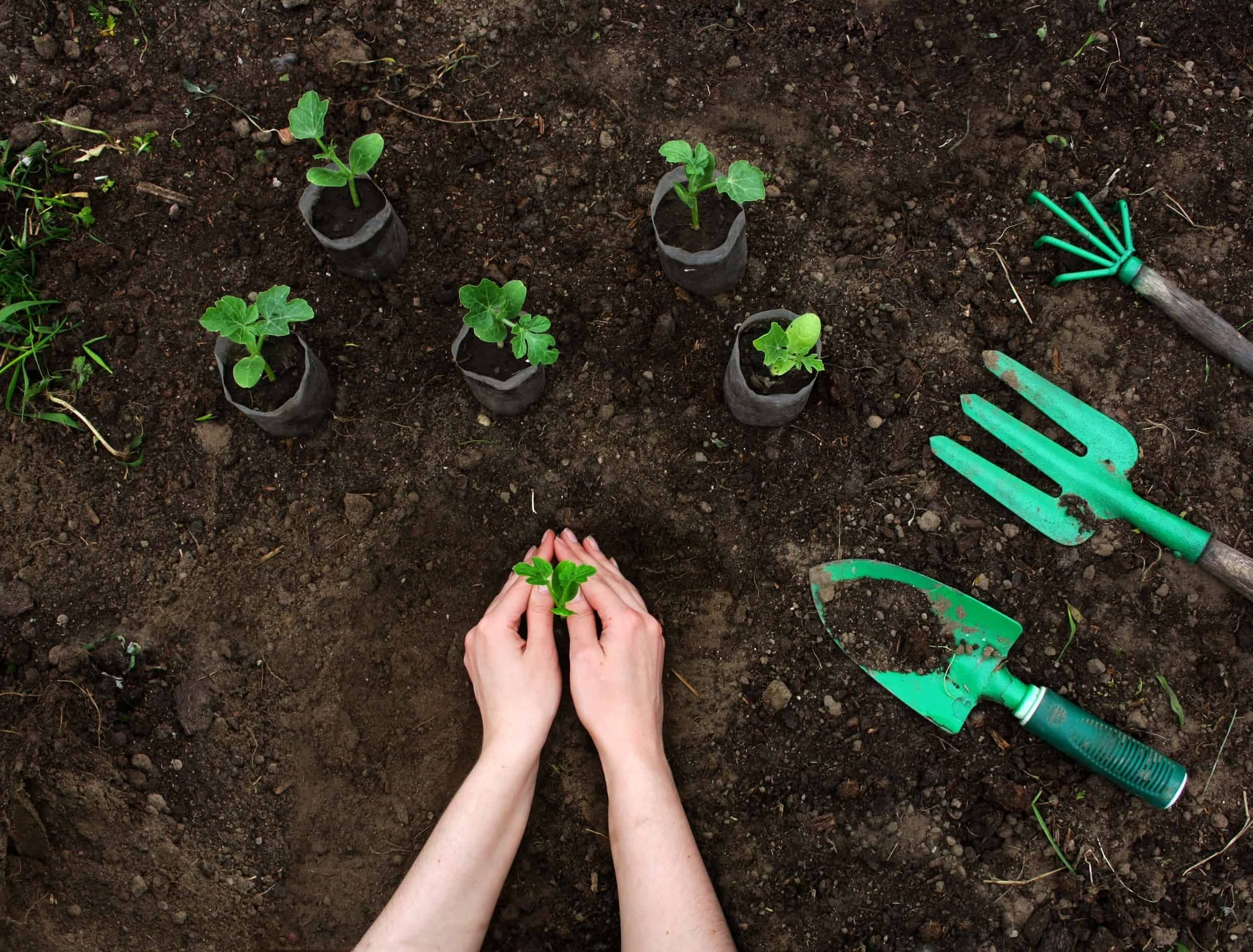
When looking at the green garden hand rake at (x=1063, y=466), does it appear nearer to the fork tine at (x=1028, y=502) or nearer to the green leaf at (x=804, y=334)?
the fork tine at (x=1028, y=502)

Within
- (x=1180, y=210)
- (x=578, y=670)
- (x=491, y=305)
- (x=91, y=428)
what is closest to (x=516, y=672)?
(x=578, y=670)

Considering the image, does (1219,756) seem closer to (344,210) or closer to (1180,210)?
(1180,210)

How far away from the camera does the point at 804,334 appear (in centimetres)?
185

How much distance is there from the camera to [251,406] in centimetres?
210

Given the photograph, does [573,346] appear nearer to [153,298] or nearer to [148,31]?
[153,298]

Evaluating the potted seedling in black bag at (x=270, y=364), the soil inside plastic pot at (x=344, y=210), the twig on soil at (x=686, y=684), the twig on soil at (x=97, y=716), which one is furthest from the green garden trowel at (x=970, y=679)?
the twig on soil at (x=97, y=716)

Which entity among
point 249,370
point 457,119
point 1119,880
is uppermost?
point 457,119

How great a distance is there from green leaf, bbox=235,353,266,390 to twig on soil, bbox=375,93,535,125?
88 centimetres

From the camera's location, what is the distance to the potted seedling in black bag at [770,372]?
74.9 inches

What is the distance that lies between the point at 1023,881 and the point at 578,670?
1.22 m

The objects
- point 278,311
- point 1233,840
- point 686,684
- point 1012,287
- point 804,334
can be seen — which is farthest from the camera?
point 1012,287

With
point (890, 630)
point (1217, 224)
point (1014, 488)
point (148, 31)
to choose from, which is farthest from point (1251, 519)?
point (148, 31)

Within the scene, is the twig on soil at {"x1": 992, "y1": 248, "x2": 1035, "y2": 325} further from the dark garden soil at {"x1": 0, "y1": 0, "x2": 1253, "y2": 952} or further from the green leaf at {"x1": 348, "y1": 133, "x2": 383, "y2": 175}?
the green leaf at {"x1": 348, "y1": 133, "x2": 383, "y2": 175}

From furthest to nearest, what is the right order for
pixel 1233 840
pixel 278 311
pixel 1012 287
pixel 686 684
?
pixel 1012 287
pixel 686 684
pixel 1233 840
pixel 278 311
